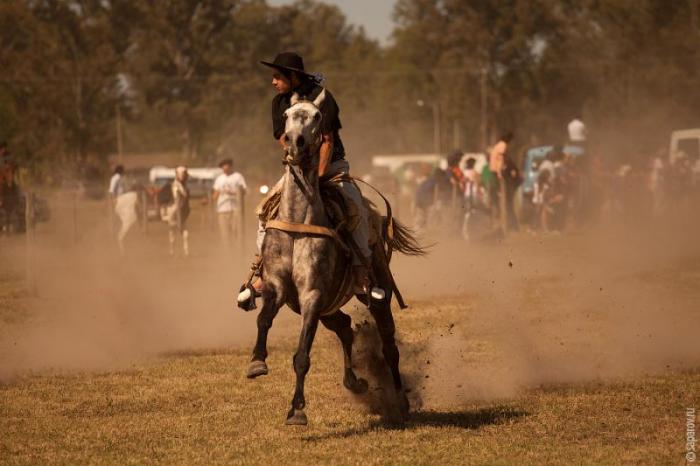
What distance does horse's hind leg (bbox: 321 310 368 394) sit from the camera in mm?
11094

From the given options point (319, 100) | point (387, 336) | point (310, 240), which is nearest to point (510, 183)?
point (387, 336)

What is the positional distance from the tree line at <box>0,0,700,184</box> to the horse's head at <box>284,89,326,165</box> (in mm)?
47318

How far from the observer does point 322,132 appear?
1034 cm

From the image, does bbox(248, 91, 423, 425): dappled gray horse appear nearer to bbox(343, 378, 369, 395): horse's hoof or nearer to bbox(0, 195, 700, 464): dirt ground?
bbox(0, 195, 700, 464): dirt ground

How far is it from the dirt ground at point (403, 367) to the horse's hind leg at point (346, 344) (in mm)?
235

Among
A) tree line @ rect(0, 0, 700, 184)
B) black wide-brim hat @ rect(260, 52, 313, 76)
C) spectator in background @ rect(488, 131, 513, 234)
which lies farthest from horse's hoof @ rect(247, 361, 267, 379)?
tree line @ rect(0, 0, 700, 184)

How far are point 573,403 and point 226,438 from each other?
10.9ft

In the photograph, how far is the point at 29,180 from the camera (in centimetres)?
6769

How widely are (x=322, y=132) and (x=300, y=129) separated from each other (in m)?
0.68

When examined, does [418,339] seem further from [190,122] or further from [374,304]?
[190,122]

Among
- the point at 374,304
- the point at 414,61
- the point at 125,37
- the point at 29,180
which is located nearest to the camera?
the point at 374,304

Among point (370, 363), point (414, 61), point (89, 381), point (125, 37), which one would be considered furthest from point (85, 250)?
point (414, 61)

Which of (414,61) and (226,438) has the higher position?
(414,61)

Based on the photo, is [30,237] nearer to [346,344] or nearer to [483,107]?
[346,344]
